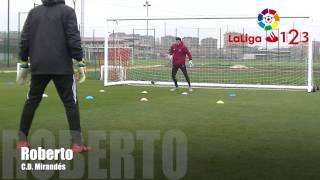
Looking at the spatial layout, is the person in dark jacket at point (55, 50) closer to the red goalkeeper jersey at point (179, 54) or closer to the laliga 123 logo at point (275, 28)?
the red goalkeeper jersey at point (179, 54)

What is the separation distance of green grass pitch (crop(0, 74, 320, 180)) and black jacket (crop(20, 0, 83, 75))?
4.17ft

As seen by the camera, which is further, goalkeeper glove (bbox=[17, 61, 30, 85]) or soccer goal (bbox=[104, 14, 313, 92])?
soccer goal (bbox=[104, 14, 313, 92])

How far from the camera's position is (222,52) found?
21344 mm

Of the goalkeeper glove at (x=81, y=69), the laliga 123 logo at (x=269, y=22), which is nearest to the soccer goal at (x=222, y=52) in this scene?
the laliga 123 logo at (x=269, y=22)

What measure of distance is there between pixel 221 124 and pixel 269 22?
10686mm

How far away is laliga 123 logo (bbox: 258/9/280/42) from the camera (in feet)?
61.8

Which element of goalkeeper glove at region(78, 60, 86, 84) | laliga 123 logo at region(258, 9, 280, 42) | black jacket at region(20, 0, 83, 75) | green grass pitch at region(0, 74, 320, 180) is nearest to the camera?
green grass pitch at region(0, 74, 320, 180)

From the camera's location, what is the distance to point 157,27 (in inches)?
887

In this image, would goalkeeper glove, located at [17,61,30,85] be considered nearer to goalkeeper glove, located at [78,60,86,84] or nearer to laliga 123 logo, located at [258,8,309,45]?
goalkeeper glove, located at [78,60,86,84]

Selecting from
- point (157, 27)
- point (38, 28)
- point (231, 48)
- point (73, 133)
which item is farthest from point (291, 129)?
point (157, 27)

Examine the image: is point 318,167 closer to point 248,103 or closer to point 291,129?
point 291,129

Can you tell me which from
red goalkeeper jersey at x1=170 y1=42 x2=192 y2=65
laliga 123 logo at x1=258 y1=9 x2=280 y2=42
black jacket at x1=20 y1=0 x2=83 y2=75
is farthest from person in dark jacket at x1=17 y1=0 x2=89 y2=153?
laliga 123 logo at x1=258 y1=9 x2=280 y2=42

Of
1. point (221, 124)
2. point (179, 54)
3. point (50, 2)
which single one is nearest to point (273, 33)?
point (179, 54)

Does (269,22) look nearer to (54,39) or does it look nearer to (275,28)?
(275,28)
